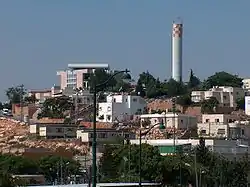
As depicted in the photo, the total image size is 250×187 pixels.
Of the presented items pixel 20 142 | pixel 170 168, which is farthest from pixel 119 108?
pixel 170 168

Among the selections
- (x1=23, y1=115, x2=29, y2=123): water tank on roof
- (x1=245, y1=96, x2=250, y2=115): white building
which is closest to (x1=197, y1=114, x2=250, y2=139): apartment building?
(x1=245, y1=96, x2=250, y2=115): white building

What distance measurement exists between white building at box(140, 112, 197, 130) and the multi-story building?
40496 millimetres

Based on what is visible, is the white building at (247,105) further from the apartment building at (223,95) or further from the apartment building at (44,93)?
the apartment building at (44,93)

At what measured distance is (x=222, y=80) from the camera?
481 ft

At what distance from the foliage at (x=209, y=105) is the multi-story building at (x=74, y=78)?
36.0 m

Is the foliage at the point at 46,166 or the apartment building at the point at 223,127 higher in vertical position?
the apartment building at the point at 223,127

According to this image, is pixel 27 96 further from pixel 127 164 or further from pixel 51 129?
pixel 127 164

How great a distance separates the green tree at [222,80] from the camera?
476 ft

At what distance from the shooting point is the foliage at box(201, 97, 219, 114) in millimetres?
120181

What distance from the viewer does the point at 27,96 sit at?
161250 mm

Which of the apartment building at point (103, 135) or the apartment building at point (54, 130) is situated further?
the apartment building at point (54, 130)

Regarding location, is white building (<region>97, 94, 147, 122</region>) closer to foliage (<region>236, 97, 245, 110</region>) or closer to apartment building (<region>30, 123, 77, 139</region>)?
apartment building (<region>30, 123, 77, 139</region>)

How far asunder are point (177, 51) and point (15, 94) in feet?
104

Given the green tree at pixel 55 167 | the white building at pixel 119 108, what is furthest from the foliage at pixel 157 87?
the green tree at pixel 55 167
